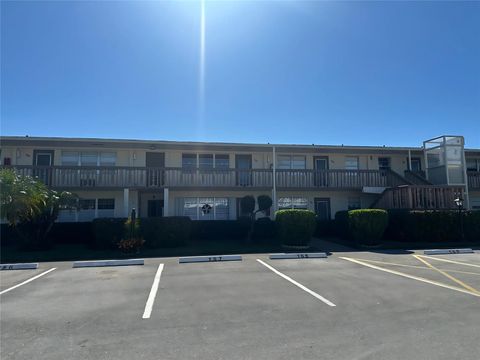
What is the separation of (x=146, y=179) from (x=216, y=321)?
13.8 meters

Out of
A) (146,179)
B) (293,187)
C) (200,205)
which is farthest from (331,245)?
(146,179)

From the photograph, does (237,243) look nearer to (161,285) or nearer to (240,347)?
(161,285)

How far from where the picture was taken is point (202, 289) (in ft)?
25.9

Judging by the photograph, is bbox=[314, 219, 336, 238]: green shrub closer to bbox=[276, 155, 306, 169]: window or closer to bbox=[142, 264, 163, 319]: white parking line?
bbox=[276, 155, 306, 169]: window

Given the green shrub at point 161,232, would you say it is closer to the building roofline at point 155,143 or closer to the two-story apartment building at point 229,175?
the two-story apartment building at point 229,175

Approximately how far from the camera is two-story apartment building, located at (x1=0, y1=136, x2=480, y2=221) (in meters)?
18.0

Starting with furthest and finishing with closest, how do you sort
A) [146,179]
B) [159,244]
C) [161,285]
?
[146,179] → [159,244] → [161,285]

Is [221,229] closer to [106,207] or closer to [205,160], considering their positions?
[205,160]

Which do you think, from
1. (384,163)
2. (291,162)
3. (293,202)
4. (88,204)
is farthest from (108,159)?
(384,163)

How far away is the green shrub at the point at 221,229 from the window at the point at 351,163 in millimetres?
7901

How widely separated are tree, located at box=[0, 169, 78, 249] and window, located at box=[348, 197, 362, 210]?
15.4 meters

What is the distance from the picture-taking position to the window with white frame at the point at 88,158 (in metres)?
19.7

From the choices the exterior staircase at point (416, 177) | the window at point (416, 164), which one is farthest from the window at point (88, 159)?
the window at point (416, 164)

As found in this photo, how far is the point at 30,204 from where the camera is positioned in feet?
43.8
